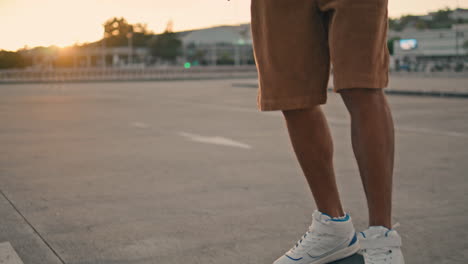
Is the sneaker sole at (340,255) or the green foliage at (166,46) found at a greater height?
the green foliage at (166,46)

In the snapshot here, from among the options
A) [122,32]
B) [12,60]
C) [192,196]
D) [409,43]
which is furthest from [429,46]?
[192,196]

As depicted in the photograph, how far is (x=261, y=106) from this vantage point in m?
2.24

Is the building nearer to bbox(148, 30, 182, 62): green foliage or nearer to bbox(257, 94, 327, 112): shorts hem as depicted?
bbox(148, 30, 182, 62): green foliage

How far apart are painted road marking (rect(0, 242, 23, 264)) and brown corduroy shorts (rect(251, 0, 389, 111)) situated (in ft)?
3.47

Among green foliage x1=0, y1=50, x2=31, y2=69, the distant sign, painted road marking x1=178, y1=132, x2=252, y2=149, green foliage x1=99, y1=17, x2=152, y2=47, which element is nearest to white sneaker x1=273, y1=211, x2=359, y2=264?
green foliage x1=0, y1=50, x2=31, y2=69

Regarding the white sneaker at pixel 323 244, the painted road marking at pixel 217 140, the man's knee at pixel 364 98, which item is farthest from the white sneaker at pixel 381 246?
the painted road marking at pixel 217 140

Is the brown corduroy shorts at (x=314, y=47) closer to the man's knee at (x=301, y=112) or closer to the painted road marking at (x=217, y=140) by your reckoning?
the man's knee at (x=301, y=112)

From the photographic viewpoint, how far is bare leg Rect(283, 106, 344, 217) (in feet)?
7.24

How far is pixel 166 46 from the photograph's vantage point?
6088 inches

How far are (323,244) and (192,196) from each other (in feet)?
4.34

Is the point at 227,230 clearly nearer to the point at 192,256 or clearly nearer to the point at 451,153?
the point at 192,256

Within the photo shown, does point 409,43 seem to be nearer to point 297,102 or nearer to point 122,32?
point 122,32

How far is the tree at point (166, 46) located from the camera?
152250 millimetres

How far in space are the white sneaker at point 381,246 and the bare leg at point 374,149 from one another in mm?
32
